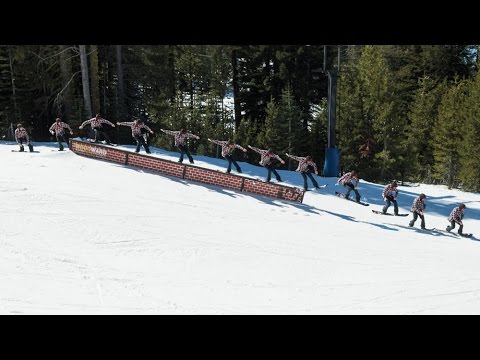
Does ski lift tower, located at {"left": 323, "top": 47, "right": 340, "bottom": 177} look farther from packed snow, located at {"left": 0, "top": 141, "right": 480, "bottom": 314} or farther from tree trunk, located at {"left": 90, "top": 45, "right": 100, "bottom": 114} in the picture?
tree trunk, located at {"left": 90, "top": 45, "right": 100, "bottom": 114}

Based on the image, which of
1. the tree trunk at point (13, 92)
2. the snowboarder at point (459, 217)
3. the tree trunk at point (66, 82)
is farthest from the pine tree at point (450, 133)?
the tree trunk at point (13, 92)

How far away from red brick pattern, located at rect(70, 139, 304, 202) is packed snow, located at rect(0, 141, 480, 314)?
1.44ft

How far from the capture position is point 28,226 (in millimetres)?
13680

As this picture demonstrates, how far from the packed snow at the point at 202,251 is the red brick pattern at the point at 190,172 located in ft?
1.44

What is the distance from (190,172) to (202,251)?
23.6 ft

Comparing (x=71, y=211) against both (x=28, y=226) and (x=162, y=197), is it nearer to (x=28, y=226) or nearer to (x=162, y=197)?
(x=28, y=226)

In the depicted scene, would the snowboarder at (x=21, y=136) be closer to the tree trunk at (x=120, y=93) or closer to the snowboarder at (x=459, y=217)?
the tree trunk at (x=120, y=93)

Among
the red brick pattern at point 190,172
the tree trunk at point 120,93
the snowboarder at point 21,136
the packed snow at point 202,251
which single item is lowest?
the packed snow at point 202,251

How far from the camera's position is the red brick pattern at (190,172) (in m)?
19.2

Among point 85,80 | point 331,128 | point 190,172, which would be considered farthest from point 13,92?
point 331,128

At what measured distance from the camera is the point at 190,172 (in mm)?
20156

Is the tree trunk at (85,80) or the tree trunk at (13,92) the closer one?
the tree trunk at (85,80)

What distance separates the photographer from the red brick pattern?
19.2 meters
